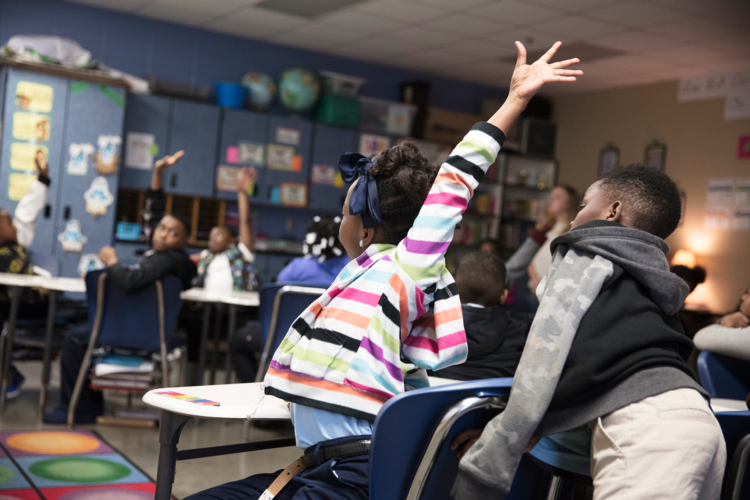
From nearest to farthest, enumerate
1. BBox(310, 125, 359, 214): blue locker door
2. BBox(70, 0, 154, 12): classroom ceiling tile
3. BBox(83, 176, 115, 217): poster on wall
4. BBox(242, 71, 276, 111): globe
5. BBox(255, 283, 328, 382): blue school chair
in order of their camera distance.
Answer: BBox(255, 283, 328, 382): blue school chair, BBox(83, 176, 115, 217): poster on wall, BBox(70, 0, 154, 12): classroom ceiling tile, BBox(242, 71, 276, 111): globe, BBox(310, 125, 359, 214): blue locker door

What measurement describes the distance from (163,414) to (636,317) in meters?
0.81

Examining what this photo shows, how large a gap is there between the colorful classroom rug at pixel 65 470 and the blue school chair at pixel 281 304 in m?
0.81

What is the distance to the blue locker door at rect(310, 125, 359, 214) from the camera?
6.59 metres

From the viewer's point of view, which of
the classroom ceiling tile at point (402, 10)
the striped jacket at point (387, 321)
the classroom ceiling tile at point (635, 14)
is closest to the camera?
the striped jacket at point (387, 321)

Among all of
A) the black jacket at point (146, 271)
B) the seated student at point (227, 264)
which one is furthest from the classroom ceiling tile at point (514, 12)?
the black jacket at point (146, 271)

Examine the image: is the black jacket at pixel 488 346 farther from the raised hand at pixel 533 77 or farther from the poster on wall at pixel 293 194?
the poster on wall at pixel 293 194

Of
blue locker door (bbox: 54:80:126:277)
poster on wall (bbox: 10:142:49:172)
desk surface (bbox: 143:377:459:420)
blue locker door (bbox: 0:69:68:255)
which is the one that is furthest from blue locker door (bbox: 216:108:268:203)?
desk surface (bbox: 143:377:459:420)

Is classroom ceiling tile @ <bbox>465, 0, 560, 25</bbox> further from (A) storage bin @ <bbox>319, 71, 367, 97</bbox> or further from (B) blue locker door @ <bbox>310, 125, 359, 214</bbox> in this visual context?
(B) blue locker door @ <bbox>310, 125, 359, 214</bbox>

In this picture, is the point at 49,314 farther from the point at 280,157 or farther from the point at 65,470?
the point at 280,157


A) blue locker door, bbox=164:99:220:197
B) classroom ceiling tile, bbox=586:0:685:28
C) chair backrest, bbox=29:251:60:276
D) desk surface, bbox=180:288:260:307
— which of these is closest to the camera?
desk surface, bbox=180:288:260:307

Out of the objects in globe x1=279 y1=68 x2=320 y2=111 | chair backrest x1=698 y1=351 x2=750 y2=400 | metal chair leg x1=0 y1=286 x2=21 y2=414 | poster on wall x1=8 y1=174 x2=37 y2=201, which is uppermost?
globe x1=279 y1=68 x2=320 y2=111

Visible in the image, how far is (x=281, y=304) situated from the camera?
304cm

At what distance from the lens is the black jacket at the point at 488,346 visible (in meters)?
1.99

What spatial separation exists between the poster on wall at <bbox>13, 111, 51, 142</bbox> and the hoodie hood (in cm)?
514
